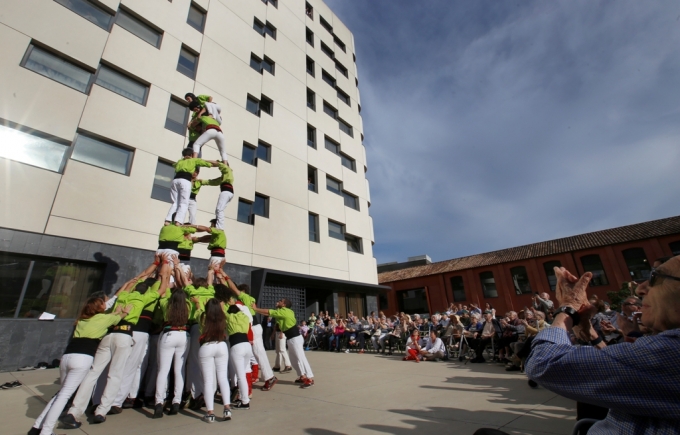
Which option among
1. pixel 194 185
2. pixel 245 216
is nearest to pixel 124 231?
pixel 194 185

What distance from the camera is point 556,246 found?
97.1ft

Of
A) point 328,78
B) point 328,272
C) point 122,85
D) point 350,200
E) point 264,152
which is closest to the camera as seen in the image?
point 122,85

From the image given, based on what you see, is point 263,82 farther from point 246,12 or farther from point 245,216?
point 245,216

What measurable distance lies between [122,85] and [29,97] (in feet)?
9.21

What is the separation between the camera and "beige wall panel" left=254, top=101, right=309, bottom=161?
16.3m

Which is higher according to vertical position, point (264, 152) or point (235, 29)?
point (235, 29)

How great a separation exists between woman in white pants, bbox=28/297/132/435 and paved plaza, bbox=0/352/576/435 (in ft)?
1.35

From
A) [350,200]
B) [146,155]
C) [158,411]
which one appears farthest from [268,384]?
[350,200]

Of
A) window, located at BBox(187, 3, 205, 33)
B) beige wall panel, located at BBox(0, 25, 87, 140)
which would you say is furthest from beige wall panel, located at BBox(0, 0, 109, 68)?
window, located at BBox(187, 3, 205, 33)

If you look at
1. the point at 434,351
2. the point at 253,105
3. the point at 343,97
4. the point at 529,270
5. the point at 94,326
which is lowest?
the point at 434,351

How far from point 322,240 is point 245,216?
4.83 metres

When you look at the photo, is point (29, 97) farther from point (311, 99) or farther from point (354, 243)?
point (354, 243)

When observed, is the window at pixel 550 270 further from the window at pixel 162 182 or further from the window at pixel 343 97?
the window at pixel 162 182

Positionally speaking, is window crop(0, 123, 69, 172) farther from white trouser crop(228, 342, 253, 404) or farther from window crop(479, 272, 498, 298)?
window crop(479, 272, 498, 298)
